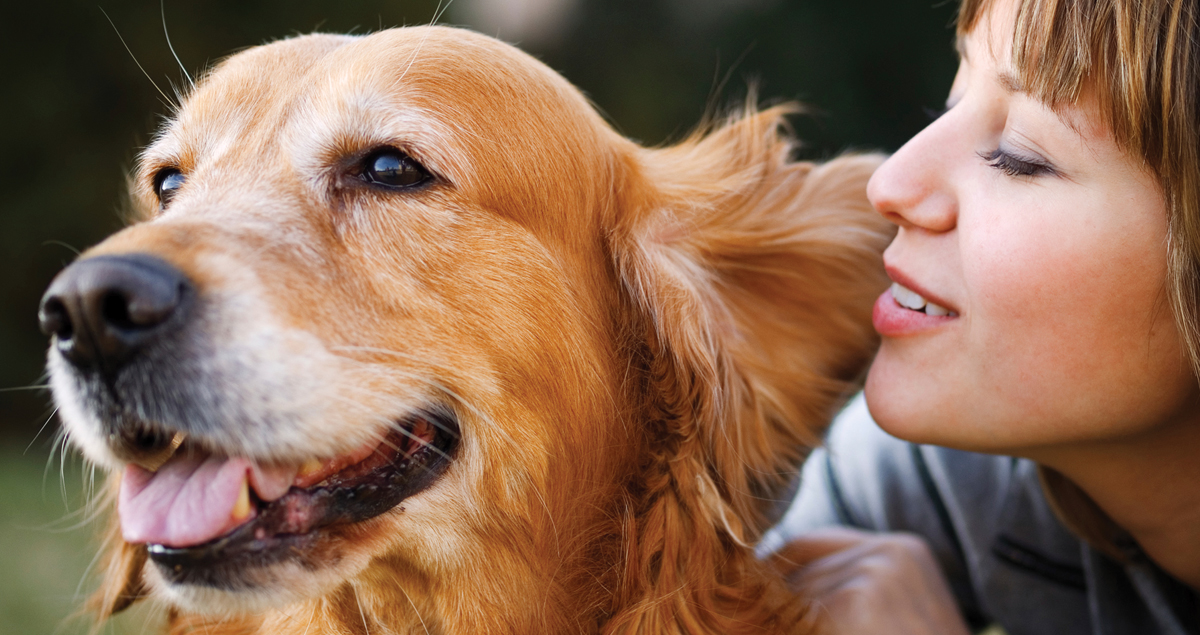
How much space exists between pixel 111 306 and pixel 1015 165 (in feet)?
5.90

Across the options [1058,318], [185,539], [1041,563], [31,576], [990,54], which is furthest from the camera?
[31,576]

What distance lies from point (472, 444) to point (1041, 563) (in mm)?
1914

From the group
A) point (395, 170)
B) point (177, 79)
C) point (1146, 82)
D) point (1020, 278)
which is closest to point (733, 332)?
point (1020, 278)

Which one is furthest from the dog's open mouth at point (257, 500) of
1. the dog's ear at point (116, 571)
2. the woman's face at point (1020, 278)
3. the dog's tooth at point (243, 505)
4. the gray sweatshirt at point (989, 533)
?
the woman's face at point (1020, 278)

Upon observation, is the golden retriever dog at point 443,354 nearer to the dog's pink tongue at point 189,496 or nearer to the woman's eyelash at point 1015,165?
the dog's pink tongue at point 189,496

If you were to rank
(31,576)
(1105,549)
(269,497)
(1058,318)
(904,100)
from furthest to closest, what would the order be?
(904,100) → (31,576) → (1105,549) → (1058,318) → (269,497)

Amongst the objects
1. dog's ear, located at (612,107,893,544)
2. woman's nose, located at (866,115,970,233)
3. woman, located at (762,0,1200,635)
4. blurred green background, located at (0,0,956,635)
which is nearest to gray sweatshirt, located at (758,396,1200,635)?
woman, located at (762,0,1200,635)

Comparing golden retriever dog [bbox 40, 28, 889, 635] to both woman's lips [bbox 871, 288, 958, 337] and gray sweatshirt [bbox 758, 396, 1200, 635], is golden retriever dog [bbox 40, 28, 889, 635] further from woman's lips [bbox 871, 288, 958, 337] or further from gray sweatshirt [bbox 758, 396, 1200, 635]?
gray sweatshirt [bbox 758, 396, 1200, 635]

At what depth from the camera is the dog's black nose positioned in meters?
1.59

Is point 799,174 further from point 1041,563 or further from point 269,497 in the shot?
point 269,497

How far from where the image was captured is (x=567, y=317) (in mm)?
2111

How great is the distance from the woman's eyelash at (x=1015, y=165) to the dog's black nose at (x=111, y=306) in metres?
1.66

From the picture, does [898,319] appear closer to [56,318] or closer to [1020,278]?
[1020,278]

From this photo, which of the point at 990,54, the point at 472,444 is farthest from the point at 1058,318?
the point at 472,444
